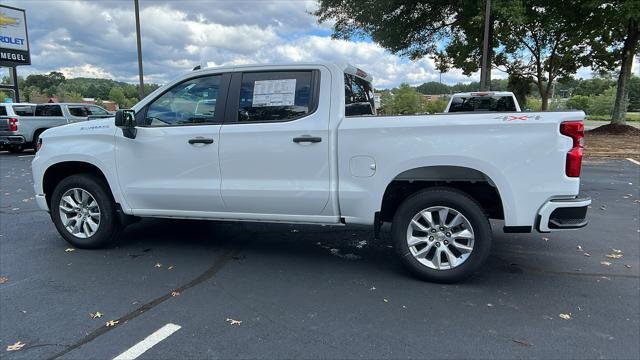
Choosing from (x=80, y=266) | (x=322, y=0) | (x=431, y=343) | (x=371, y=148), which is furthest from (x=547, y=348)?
(x=322, y=0)

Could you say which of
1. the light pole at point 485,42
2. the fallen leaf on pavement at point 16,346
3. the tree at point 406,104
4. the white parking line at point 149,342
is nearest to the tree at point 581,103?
the tree at point 406,104

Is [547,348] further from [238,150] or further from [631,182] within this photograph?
[631,182]

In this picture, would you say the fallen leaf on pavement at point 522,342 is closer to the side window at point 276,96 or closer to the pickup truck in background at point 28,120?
the side window at point 276,96

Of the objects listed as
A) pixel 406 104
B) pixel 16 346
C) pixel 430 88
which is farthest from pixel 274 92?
pixel 430 88

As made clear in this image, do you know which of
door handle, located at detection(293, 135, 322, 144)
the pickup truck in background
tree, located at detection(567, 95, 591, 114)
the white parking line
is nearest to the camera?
the white parking line

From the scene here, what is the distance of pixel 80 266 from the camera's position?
454cm

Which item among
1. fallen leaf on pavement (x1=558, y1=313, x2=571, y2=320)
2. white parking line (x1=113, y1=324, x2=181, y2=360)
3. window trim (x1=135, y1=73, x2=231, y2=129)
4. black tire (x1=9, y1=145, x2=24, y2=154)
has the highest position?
window trim (x1=135, y1=73, x2=231, y2=129)

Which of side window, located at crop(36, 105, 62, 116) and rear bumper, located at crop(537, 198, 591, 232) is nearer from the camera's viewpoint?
rear bumper, located at crop(537, 198, 591, 232)

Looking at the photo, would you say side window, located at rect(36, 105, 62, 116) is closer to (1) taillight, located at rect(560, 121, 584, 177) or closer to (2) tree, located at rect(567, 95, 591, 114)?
(1) taillight, located at rect(560, 121, 584, 177)

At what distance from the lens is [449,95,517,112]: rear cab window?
1059cm

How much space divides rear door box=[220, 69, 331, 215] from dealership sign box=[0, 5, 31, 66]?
1024 inches

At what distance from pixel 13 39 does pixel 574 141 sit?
29035 millimetres

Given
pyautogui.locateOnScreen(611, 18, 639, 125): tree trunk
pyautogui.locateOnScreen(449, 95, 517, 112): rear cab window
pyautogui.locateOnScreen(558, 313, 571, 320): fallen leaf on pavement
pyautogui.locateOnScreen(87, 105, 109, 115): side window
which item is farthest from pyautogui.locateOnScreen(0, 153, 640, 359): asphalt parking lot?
pyautogui.locateOnScreen(611, 18, 639, 125): tree trunk

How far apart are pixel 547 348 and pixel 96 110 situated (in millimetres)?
19362
